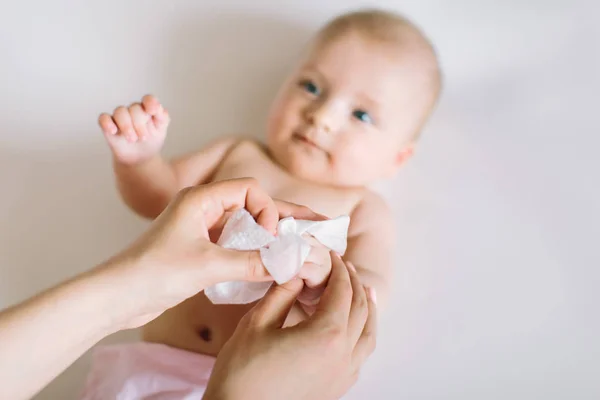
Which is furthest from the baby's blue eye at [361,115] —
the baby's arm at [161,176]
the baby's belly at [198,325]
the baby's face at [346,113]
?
the baby's belly at [198,325]

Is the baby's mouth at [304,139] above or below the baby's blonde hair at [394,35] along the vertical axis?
below

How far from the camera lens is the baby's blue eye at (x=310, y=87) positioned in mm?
1005

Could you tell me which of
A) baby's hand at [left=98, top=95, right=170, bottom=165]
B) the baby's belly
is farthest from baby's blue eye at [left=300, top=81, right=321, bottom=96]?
the baby's belly

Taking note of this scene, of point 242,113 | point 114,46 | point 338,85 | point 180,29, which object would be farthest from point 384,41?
point 114,46

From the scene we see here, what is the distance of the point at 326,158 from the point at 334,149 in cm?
2

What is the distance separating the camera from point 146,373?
881mm

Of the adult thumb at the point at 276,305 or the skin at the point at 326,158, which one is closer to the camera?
the adult thumb at the point at 276,305

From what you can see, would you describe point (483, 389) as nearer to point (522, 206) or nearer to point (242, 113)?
point (522, 206)

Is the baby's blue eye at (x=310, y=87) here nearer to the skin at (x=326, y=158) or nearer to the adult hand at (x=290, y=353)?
the skin at (x=326, y=158)

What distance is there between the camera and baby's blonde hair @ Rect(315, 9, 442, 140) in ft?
3.24

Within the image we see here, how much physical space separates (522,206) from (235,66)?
0.63 meters

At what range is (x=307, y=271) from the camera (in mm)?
684

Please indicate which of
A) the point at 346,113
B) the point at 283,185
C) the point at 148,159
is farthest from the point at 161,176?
the point at 346,113

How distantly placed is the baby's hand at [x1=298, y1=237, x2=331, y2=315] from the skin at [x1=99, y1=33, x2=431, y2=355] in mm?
219
